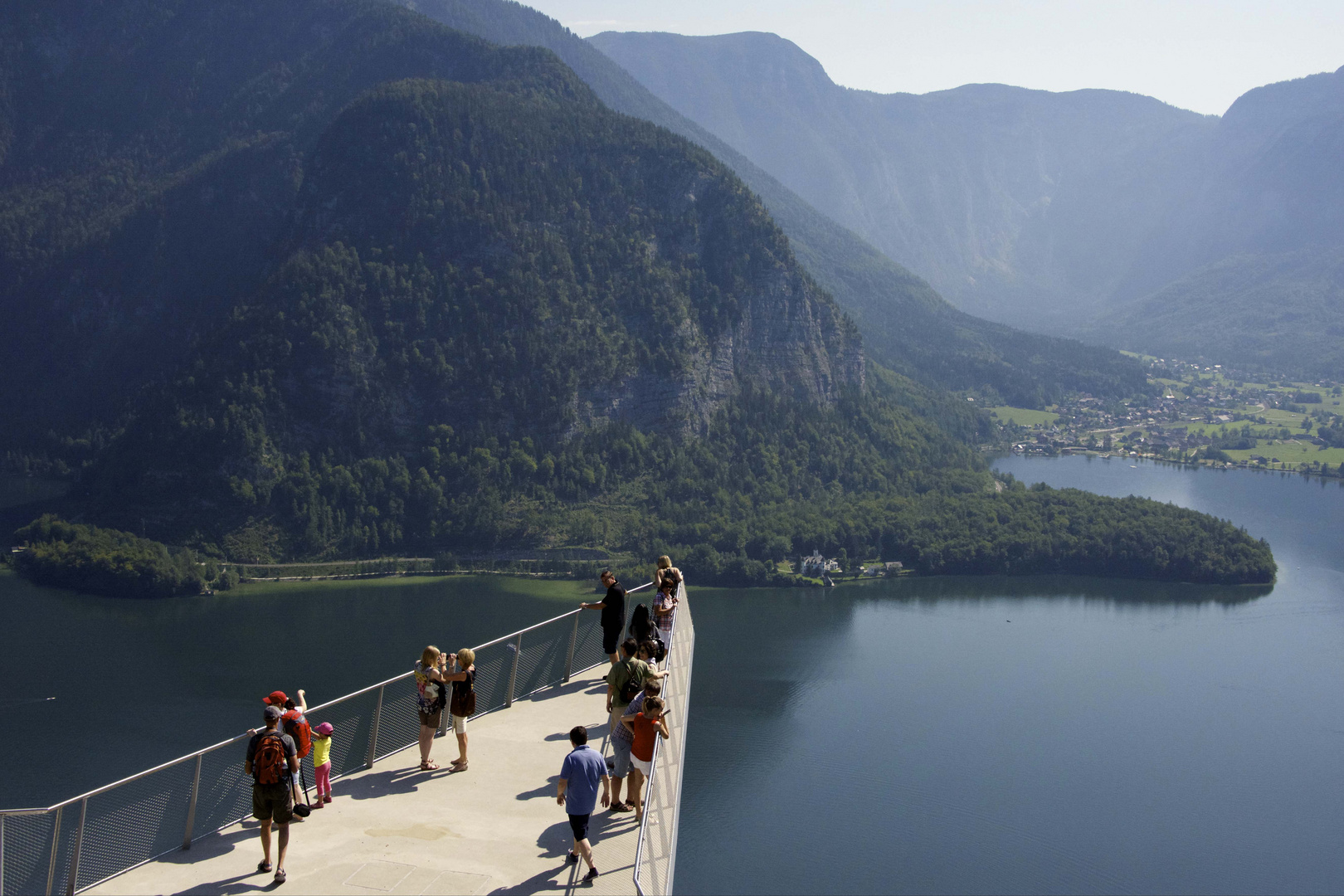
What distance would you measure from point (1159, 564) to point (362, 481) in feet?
207

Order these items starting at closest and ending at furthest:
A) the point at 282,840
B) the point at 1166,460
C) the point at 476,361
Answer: the point at 282,840 → the point at 476,361 → the point at 1166,460

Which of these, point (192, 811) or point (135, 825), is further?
point (192, 811)

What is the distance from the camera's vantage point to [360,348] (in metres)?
105

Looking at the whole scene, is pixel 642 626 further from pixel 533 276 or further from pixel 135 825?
pixel 533 276

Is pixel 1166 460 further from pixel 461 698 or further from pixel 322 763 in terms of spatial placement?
pixel 322 763

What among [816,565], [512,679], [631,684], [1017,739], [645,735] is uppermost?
[631,684]

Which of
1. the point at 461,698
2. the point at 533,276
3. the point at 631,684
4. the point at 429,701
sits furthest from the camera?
the point at 533,276

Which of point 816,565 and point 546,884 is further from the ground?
point 546,884

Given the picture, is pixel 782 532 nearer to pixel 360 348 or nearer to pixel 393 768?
pixel 360 348

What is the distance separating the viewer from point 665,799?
13.6m

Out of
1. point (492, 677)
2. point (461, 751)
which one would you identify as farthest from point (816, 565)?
point (461, 751)

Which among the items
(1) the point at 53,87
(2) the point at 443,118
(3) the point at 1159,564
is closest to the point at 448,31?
(2) the point at 443,118

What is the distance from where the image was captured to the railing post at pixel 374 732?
15.8 meters

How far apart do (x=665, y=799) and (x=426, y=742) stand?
11.9 ft
